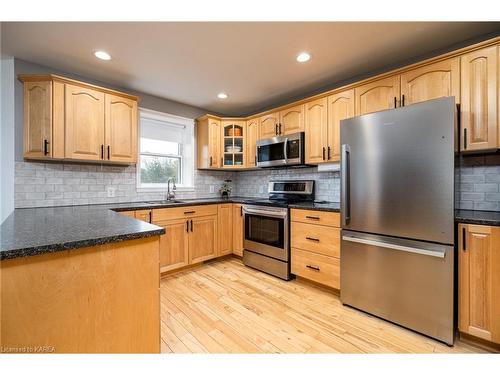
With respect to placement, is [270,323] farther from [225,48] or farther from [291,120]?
[225,48]

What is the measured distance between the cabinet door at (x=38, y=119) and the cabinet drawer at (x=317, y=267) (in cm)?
281

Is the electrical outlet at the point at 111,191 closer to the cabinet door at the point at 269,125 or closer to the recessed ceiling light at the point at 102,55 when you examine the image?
the recessed ceiling light at the point at 102,55

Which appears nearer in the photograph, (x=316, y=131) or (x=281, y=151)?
(x=316, y=131)

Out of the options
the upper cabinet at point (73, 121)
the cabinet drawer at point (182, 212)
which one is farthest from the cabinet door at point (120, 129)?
the cabinet drawer at point (182, 212)

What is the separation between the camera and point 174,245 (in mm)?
2896

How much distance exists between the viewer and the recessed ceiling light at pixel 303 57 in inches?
87.7

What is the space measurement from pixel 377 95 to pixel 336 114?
0.44 metres

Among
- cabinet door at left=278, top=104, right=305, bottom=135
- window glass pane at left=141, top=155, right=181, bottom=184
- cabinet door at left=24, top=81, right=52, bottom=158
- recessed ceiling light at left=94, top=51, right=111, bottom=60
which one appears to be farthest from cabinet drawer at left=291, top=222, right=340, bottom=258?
cabinet door at left=24, top=81, right=52, bottom=158

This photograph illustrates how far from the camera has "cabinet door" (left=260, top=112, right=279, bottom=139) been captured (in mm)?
3250

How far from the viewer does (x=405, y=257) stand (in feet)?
5.93

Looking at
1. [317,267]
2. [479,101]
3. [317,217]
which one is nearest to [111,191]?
[317,217]

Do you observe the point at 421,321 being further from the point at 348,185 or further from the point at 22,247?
the point at 22,247

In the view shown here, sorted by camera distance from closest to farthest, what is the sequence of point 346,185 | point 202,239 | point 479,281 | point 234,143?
point 479,281 → point 346,185 → point 202,239 → point 234,143
